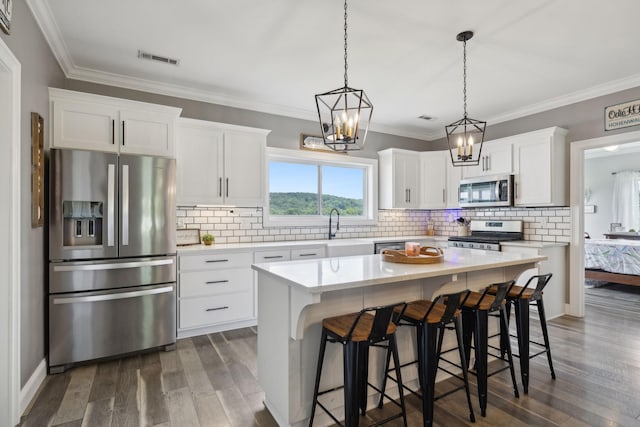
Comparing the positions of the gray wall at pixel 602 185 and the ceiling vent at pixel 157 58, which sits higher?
the ceiling vent at pixel 157 58

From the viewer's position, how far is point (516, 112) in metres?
4.78

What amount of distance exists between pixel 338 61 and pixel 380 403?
9.43 feet

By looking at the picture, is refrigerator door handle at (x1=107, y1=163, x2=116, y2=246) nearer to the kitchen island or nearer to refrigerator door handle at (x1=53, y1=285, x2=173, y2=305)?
refrigerator door handle at (x1=53, y1=285, x2=173, y2=305)

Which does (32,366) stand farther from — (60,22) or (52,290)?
(60,22)

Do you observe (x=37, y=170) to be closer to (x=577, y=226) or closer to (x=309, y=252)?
(x=309, y=252)

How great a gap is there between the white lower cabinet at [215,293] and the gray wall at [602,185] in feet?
29.0

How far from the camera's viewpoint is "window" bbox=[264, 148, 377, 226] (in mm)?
4707

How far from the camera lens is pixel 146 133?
10.6 feet

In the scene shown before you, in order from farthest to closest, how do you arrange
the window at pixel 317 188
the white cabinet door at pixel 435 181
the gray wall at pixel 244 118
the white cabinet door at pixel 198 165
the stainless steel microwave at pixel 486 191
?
the white cabinet door at pixel 435 181
the window at pixel 317 188
the stainless steel microwave at pixel 486 191
the white cabinet door at pixel 198 165
the gray wall at pixel 244 118

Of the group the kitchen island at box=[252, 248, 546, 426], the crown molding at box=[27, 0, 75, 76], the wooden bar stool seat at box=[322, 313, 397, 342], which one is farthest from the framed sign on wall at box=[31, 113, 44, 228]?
the wooden bar stool seat at box=[322, 313, 397, 342]

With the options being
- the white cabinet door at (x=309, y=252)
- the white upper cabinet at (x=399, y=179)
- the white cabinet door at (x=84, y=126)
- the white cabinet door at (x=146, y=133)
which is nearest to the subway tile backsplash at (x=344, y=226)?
the white upper cabinet at (x=399, y=179)

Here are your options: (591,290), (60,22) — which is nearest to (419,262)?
(60,22)

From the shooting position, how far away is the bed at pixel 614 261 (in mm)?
5391

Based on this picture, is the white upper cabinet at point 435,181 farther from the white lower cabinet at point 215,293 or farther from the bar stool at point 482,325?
the bar stool at point 482,325
